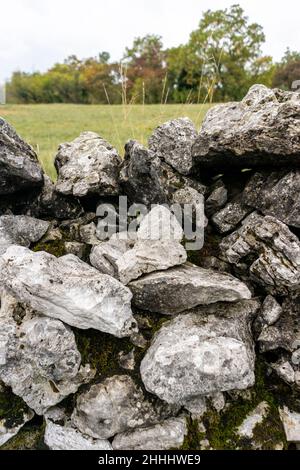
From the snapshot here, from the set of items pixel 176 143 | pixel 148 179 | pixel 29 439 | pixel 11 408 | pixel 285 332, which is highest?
pixel 176 143

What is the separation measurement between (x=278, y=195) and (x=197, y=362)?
66.2 inches

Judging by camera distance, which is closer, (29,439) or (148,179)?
(29,439)

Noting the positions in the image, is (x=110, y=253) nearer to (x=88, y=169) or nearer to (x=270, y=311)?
(x=88, y=169)

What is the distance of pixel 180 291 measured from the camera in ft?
10.8

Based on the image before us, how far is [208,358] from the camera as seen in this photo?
3.01m

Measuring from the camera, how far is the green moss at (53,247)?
155 inches

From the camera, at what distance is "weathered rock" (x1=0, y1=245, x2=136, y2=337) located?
10.2 ft

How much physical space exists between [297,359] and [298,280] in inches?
26.2

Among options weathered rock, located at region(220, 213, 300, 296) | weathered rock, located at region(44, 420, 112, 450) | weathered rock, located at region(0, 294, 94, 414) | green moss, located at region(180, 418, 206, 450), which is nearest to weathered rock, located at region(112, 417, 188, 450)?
green moss, located at region(180, 418, 206, 450)

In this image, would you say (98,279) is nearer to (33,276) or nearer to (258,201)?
(33,276)

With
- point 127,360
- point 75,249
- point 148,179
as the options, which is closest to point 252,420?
point 127,360

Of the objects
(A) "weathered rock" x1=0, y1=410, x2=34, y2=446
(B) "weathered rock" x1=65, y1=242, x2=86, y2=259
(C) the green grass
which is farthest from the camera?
(C) the green grass

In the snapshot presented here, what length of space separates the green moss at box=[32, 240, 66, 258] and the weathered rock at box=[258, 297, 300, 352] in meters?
2.14

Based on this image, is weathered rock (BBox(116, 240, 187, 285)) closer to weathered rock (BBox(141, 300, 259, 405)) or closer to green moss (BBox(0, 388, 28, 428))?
weathered rock (BBox(141, 300, 259, 405))
